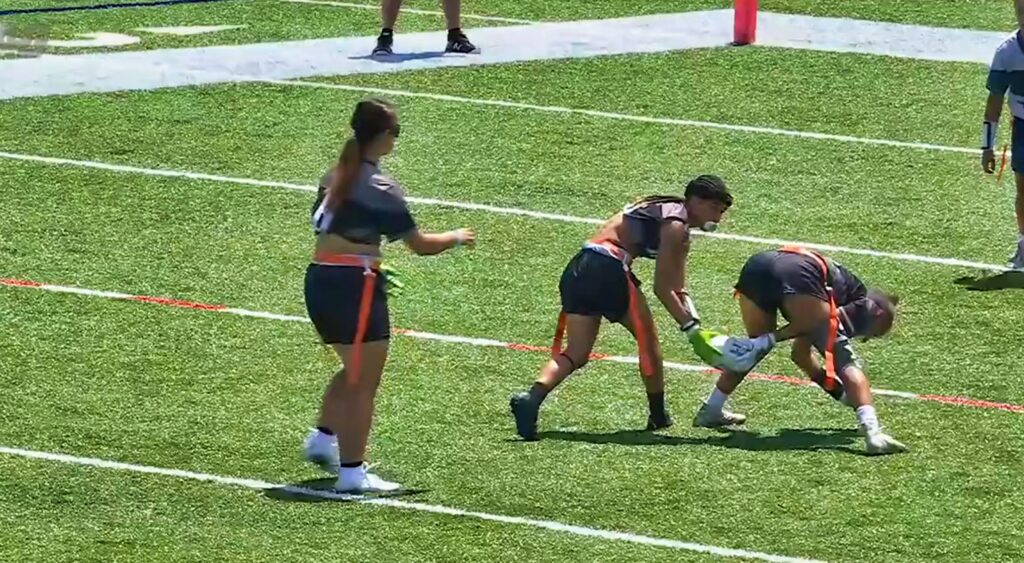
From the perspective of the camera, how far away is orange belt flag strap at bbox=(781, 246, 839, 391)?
10.7m

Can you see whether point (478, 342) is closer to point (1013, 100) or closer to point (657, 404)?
point (657, 404)

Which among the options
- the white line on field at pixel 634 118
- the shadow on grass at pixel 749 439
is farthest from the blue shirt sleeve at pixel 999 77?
the shadow on grass at pixel 749 439

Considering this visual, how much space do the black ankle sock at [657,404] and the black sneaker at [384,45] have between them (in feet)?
31.3

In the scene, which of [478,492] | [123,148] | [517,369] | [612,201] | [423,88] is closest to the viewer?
[478,492]

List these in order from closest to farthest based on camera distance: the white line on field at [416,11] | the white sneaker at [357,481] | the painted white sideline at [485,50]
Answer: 1. the white sneaker at [357,481]
2. the painted white sideline at [485,50]
3. the white line on field at [416,11]

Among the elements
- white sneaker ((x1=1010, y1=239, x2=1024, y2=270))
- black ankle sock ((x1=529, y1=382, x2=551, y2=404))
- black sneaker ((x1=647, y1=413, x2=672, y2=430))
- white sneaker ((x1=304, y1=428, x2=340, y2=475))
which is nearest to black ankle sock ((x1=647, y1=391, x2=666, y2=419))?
black sneaker ((x1=647, y1=413, x2=672, y2=430))

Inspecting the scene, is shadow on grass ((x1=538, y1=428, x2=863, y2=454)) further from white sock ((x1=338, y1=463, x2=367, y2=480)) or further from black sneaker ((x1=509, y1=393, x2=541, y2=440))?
white sock ((x1=338, y1=463, x2=367, y2=480))

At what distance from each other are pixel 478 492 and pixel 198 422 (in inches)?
68.3

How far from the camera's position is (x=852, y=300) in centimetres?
1109

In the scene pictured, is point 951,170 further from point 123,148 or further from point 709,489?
point 709,489

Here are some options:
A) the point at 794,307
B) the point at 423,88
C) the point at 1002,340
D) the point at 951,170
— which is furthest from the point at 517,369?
the point at 423,88

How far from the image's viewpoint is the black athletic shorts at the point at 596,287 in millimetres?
10789

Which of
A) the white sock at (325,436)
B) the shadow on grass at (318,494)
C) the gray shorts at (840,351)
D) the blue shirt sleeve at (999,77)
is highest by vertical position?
the blue shirt sleeve at (999,77)

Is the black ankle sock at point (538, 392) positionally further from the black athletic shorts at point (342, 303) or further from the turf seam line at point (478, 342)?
the turf seam line at point (478, 342)
